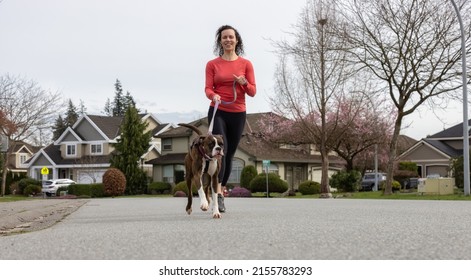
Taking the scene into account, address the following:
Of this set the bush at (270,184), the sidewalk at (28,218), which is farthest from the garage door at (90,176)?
the sidewalk at (28,218)

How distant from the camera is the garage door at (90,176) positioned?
6598 cm

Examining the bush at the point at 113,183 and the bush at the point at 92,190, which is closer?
the bush at the point at 113,183

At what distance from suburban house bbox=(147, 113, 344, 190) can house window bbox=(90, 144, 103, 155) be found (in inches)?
385

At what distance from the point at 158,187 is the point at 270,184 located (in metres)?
16.1

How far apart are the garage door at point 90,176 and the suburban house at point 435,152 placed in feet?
103

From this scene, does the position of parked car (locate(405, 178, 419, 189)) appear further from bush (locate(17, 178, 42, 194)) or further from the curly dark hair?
the curly dark hair

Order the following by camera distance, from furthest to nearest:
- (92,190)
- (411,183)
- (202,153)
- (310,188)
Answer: (411,183) < (92,190) < (310,188) < (202,153)

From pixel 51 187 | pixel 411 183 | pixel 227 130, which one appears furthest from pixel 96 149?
pixel 227 130

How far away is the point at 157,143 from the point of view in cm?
7231

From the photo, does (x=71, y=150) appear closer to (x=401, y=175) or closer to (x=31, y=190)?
(x=31, y=190)

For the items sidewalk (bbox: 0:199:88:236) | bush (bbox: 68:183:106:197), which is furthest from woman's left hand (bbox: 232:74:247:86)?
bush (bbox: 68:183:106:197)

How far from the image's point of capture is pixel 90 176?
66.1 metres

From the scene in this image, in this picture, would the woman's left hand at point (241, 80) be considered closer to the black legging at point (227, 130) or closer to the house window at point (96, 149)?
the black legging at point (227, 130)

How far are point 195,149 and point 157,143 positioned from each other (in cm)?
6424
